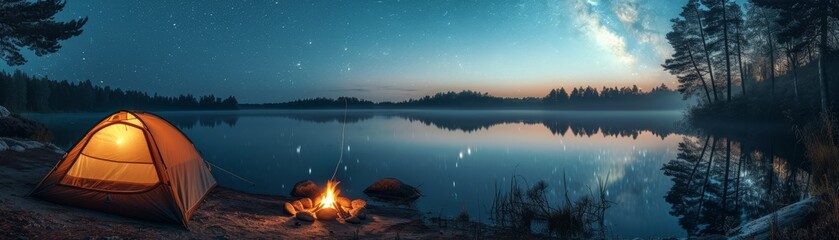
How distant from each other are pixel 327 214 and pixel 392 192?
4.71 m

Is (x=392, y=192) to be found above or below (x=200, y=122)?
below

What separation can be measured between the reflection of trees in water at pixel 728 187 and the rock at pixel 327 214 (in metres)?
9.12

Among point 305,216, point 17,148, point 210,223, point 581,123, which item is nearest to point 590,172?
point 305,216

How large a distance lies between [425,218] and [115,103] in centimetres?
17188

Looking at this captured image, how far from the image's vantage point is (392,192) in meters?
15.3

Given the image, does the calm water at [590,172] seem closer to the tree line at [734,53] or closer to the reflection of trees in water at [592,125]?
the tree line at [734,53]

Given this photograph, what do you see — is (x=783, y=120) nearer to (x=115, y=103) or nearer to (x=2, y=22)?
(x=2, y=22)

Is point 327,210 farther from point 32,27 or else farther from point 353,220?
point 32,27

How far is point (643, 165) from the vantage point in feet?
74.0

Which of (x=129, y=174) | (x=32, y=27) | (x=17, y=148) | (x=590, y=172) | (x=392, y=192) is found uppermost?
(x=32, y=27)

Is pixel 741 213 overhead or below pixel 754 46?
below

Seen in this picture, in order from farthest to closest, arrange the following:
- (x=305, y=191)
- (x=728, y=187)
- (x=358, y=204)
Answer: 1. (x=728, y=187)
2. (x=305, y=191)
3. (x=358, y=204)

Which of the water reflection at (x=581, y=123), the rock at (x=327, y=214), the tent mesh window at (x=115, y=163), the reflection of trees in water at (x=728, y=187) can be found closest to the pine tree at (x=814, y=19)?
the reflection of trees in water at (x=728, y=187)

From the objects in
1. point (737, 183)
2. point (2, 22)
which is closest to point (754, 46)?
point (737, 183)
